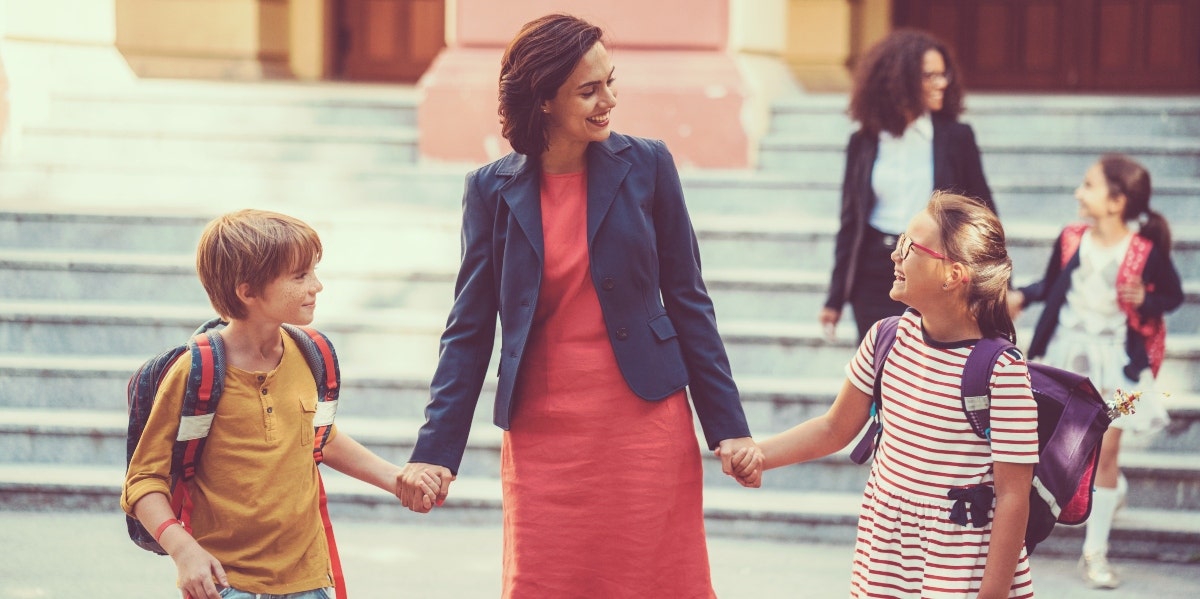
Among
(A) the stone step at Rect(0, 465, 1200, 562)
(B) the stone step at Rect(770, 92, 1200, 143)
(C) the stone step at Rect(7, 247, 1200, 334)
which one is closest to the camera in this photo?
(A) the stone step at Rect(0, 465, 1200, 562)

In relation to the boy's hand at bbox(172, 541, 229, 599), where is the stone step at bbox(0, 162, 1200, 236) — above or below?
above

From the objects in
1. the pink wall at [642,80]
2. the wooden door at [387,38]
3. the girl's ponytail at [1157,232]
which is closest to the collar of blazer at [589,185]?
the girl's ponytail at [1157,232]

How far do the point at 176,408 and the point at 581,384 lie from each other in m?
0.91

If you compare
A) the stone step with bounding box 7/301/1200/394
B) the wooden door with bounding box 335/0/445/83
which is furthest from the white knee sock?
the wooden door with bounding box 335/0/445/83

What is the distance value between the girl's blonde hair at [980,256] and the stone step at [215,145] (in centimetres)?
625

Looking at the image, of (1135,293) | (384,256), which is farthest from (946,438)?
(384,256)

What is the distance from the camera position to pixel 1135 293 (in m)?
5.55

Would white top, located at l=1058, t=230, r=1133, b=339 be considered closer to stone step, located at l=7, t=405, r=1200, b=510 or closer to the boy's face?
stone step, located at l=7, t=405, r=1200, b=510

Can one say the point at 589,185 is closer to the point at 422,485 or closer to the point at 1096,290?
the point at 422,485

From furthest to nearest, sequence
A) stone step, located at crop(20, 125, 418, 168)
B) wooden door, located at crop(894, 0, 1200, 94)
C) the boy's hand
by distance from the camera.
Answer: wooden door, located at crop(894, 0, 1200, 94) → stone step, located at crop(20, 125, 418, 168) → the boy's hand

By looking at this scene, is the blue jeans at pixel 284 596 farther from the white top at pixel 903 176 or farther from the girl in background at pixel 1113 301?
the girl in background at pixel 1113 301

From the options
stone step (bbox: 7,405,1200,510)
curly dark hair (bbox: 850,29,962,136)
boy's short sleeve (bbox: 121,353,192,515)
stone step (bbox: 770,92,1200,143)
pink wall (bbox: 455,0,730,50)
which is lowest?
stone step (bbox: 7,405,1200,510)

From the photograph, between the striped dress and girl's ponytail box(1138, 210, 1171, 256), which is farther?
girl's ponytail box(1138, 210, 1171, 256)

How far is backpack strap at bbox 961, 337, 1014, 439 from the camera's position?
10.1ft
